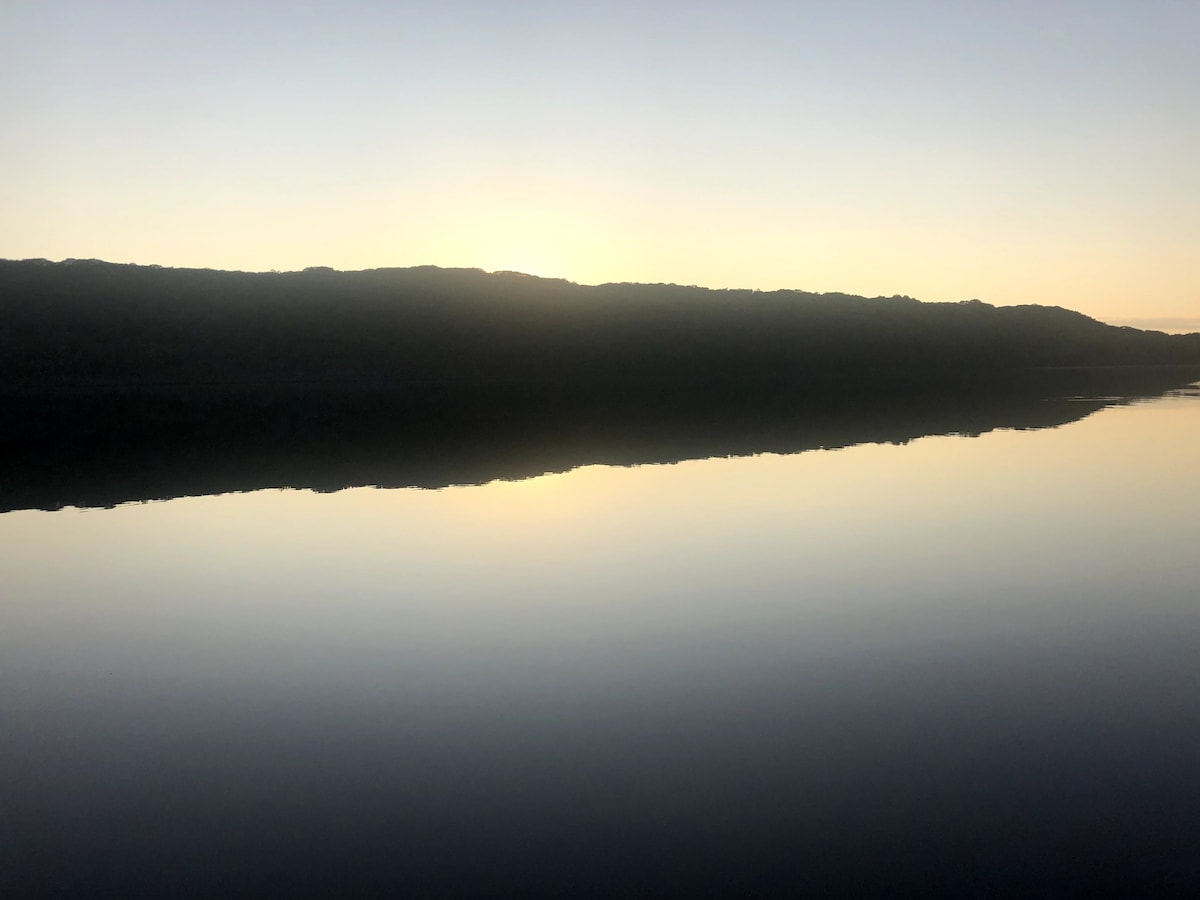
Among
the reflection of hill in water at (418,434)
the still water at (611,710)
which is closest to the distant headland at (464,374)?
the reflection of hill in water at (418,434)

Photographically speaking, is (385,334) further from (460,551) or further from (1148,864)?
(1148,864)

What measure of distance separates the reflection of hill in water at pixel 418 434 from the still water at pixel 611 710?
902 centimetres

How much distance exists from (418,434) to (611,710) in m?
33.4

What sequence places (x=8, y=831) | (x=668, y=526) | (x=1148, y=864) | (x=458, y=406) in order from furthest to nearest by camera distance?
(x=458, y=406) < (x=668, y=526) < (x=8, y=831) < (x=1148, y=864)

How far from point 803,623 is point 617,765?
471 centimetres

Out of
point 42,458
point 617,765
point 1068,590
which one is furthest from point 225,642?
point 42,458

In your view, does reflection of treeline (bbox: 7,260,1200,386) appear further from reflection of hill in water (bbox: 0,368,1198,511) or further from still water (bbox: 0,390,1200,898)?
still water (bbox: 0,390,1200,898)

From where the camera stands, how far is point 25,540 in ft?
61.7

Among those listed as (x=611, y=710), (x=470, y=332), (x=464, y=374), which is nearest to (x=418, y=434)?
(x=611, y=710)

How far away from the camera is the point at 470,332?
137125 millimetres

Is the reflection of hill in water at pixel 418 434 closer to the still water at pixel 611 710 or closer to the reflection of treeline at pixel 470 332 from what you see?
the still water at pixel 611 710

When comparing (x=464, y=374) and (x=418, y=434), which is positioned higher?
(x=464, y=374)

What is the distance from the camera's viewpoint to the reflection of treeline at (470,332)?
11444cm

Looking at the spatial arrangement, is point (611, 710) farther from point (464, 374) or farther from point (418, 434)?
point (464, 374)
